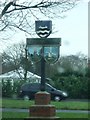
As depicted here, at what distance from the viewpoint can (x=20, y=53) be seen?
1654 inches

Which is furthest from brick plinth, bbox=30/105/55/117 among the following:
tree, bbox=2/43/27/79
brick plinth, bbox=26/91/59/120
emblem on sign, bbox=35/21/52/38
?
tree, bbox=2/43/27/79

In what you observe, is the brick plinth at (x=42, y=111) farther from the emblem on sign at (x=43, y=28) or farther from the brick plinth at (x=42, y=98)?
the emblem on sign at (x=43, y=28)

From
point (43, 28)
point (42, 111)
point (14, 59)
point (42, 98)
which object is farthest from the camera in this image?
point (14, 59)

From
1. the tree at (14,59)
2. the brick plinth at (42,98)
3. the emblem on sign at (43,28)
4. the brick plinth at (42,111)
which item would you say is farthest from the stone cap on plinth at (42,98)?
the tree at (14,59)

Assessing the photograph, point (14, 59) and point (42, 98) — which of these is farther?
point (14, 59)

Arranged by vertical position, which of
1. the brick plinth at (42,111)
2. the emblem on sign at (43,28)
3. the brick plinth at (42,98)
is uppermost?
the emblem on sign at (43,28)

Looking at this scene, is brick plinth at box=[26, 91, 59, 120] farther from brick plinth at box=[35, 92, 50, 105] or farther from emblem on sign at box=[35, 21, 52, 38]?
emblem on sign at box=[35, 21, 52, 38]

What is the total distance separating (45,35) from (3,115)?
592 cm

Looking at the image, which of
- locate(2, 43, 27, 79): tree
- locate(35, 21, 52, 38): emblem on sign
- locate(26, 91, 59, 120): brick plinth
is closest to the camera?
locate(26, 91, 59, 120): brick plinth

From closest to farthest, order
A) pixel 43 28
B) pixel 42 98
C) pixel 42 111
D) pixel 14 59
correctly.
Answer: pixel 42 111, pixel 42 98, pixel 43 28, pixel 14 59


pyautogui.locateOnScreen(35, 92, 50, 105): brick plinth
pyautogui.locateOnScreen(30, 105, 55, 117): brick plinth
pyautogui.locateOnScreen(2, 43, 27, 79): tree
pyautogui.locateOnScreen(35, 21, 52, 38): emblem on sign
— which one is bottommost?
pyautogui.locateOnScreen(30, 105, 55, 117): brick plinth

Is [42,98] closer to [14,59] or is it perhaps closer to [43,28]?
[43,28]

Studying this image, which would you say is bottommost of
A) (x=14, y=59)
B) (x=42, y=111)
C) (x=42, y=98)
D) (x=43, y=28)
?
(x=42, y=111)

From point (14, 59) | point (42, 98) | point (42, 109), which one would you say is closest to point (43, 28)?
point (42, 98)
